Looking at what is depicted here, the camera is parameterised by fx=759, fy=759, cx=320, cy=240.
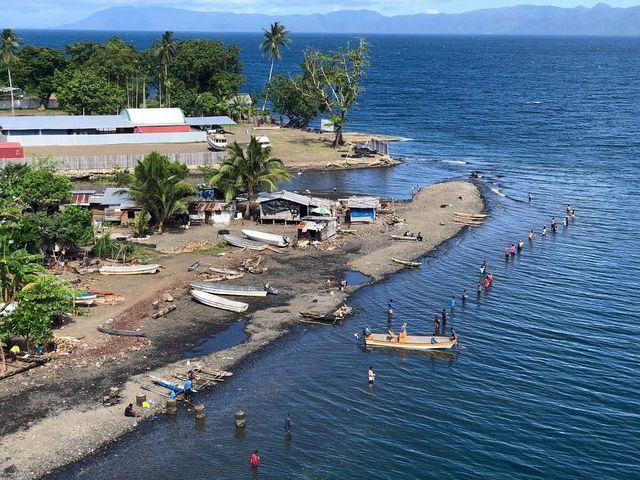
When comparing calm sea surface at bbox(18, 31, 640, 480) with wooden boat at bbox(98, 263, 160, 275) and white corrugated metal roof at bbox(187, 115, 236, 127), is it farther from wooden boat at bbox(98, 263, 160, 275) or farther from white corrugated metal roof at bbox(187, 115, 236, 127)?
white corrugated metal roof at bbox(187, 115, 236, 127)

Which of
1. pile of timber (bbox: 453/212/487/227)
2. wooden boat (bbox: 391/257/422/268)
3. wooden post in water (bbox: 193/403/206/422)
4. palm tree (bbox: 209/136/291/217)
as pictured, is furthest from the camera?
pile of timber (bbox: 453/212/487/227)

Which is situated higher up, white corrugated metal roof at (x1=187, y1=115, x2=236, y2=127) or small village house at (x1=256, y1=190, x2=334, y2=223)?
white corrugated metal roof at (x1=187, y1=115, x2=236, y2=127)

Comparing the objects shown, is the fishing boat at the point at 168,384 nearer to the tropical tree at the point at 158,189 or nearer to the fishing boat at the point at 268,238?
the fishing boat at the point at 268,238

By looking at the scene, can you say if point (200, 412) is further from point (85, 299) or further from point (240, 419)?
point (85, 299)

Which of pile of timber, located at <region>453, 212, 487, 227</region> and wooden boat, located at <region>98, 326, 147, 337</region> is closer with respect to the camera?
wooden boat, located at <region>98, 326, 147, 337</region>

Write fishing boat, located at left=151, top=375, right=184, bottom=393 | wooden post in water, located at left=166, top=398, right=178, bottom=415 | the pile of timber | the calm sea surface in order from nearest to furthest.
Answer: the calm sea surface < wooden post in water, located at left=166, top=398, right=178, bottom=415 < fishing boat, located at left=151, top=375, right=184, bottom=393 < the pile of timber

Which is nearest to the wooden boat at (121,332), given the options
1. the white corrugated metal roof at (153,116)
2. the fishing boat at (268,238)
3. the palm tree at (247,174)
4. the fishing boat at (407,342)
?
the fishing boat at (407,342)

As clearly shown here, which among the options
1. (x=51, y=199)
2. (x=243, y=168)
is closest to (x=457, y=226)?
(x=243, y=168)

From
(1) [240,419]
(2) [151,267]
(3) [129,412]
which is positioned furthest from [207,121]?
(1) [240,419]

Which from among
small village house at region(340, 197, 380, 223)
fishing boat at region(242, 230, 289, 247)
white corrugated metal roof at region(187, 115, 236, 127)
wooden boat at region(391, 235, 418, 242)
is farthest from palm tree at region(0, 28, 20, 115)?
wooden boat at region(391, 235, 418, 242)
